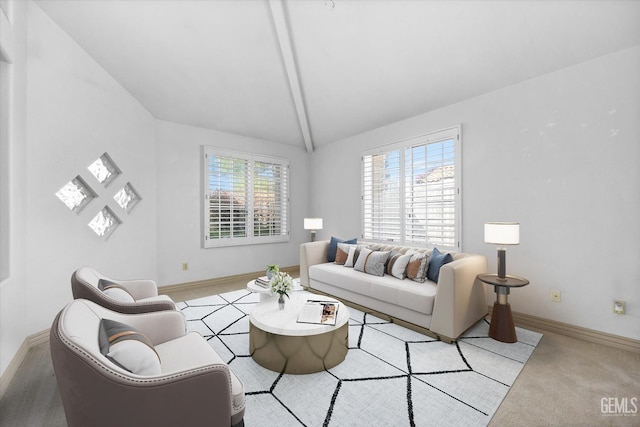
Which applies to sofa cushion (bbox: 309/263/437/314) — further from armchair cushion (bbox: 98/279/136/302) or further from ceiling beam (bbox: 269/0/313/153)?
ceiling beam (bbox: 269/0/313/153)

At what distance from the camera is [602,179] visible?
8.43 ft

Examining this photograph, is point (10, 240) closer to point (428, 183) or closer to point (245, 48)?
point (245, 48)

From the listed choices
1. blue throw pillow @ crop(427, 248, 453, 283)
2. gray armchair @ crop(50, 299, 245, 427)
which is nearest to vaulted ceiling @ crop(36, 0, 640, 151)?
blue throw pillow @ crop(427, 248, 453, 283)

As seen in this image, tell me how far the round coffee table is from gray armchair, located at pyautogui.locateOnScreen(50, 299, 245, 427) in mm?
790

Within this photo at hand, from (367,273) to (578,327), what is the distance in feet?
7.00

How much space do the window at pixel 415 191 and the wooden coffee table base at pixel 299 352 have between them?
7.32 ft

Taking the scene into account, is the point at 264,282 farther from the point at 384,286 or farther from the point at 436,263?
the point at 436,263

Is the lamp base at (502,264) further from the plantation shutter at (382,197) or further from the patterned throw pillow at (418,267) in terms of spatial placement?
the plantation shutter at (382,197)

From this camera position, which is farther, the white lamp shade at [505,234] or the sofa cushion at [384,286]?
the sofa cushion at [384,286]

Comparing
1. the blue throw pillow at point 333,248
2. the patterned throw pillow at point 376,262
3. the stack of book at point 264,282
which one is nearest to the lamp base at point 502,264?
the patterned throw pillow at point 376,262

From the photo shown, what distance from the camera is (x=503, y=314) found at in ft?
8.64

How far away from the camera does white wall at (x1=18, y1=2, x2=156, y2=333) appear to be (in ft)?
8.38

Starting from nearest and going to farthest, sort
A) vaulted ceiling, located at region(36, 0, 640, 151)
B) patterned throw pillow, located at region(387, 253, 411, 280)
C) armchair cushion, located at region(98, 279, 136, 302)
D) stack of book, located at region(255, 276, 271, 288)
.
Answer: armchair cushion, located at region(98, 279, 136, 302) → vaulted ceiling, located at region(36, 0, 640, 151) → stack of book, located at region(255, 276, 271, 288) → patterned throw pillow, located at region(387, 253, 411, 280)

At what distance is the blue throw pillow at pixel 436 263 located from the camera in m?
3.04
